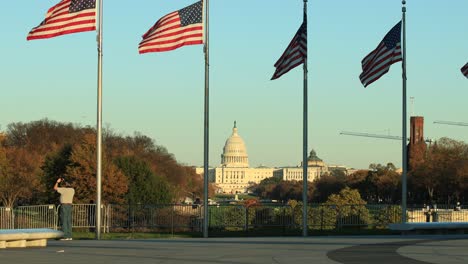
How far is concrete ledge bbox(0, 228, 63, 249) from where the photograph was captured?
24.1 metres

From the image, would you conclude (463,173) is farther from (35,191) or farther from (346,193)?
(35,191)

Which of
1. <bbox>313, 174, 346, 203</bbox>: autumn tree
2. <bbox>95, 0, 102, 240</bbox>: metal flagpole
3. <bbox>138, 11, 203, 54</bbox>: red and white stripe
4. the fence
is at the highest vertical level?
<bbox>138, 11, 203, 54</bbox>: red and white stripe

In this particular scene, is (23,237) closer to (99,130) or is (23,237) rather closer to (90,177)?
(99,130)

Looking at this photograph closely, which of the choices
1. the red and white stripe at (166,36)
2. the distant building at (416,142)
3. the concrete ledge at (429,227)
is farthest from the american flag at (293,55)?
the distant building at (416,142)

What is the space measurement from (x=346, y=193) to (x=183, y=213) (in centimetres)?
4650

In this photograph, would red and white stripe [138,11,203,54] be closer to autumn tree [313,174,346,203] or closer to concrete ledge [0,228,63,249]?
concrete ledge [0,228,63,249]

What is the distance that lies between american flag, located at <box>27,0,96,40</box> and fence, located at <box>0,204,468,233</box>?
8850 millimetres

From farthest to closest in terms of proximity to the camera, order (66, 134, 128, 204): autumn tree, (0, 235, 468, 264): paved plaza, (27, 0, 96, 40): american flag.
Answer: (66, 134, 128, 204): autumn tree, (27, 0, 96, 40): american flag, (0, 235, 468, 264): paved plaza

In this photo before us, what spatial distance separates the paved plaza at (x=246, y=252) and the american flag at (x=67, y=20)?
22.3 ft

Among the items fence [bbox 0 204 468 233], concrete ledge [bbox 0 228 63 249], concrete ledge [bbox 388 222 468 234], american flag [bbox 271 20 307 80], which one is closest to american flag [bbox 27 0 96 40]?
american flag [bbox 271 20 307 80]

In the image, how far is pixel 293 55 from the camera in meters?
34.5

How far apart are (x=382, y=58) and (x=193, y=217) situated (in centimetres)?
A: 1108

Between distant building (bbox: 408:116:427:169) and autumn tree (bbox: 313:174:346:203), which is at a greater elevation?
distant building (bbox: 408:116:427:169)

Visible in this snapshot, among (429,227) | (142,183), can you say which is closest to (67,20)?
(429,227)
